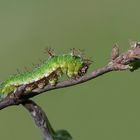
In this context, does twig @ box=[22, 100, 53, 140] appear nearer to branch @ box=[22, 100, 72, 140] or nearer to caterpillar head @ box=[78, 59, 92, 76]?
branch @ box=[22, 100, 72, 140]

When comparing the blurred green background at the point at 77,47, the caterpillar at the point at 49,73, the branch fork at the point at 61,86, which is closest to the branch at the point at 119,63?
the branch fork at the point at 61,86

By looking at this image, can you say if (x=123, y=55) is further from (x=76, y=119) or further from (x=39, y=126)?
(x=76, y=119)

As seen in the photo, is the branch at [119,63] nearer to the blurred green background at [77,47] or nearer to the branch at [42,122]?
the branch at [42,122]

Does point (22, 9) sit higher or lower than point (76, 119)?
higher

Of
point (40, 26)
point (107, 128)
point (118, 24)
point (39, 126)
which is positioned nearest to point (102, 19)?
point (118, 24)

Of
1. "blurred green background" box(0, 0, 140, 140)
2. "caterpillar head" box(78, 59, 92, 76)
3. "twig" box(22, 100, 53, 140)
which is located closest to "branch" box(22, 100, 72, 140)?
"twig" box(22, 100, 53, 140)

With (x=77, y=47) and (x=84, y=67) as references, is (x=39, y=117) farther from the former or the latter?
(x=77, y=47)

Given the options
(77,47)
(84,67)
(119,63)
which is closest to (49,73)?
(84,67)
